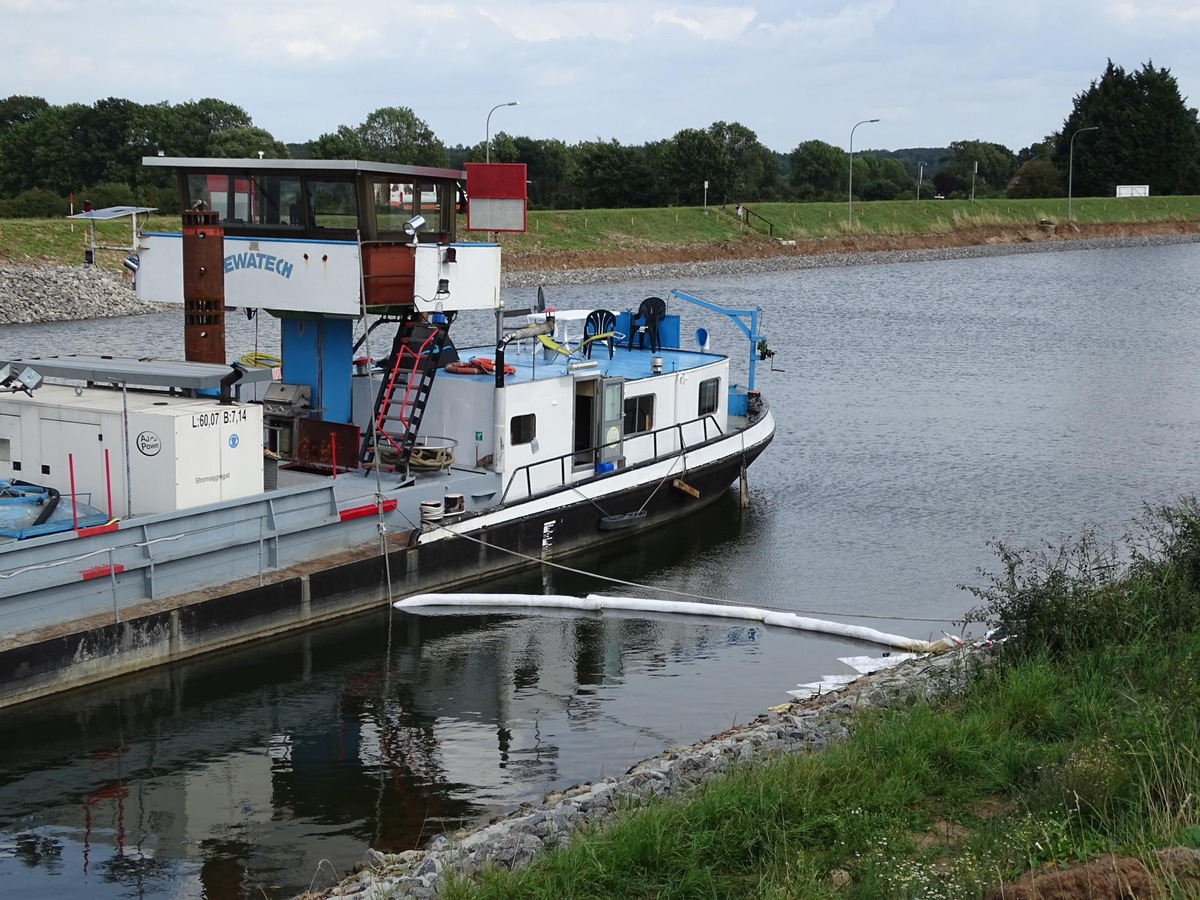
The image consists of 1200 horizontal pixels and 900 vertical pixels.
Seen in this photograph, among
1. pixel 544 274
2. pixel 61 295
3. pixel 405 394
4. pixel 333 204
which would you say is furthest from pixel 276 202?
pixel 544 274

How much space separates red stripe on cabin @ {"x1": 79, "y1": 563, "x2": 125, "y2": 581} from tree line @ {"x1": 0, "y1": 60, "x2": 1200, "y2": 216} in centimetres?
5013

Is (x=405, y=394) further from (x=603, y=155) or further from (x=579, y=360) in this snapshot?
(x=603, y=155)

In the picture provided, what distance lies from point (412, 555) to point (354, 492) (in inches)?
46.0

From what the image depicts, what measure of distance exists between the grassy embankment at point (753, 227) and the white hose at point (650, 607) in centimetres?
4310

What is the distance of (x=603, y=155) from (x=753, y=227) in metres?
13.0

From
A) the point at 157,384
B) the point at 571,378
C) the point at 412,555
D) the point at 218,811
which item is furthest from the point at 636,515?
the point at 218,811

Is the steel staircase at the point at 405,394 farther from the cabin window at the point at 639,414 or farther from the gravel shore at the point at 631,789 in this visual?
the gravel shore at the point at 631,789

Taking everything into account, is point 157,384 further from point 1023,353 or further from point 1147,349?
point 1147,349

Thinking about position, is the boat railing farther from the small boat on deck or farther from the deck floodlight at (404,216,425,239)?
the small boat on deck

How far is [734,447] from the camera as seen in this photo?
24172 millimetres

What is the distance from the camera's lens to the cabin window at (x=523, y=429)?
1977cm

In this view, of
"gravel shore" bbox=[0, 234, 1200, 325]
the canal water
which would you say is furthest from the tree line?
the canal water

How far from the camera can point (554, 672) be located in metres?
16.4

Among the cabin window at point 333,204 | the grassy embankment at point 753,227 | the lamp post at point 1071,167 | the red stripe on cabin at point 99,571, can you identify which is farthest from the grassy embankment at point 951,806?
the lamp post at point 1071,167
